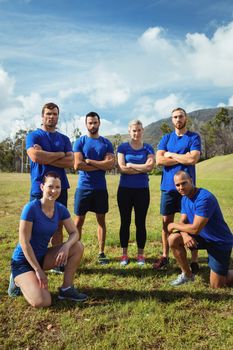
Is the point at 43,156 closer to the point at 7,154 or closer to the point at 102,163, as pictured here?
the point at 102,163

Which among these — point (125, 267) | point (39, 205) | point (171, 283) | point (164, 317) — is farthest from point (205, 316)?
point (39, 205)

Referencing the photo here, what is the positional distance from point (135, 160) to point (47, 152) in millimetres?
1611

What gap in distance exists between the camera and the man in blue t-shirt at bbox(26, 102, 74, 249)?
5672mm

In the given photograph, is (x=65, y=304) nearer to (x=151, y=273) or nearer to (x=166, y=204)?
(x=151, y=273)

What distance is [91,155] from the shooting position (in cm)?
644

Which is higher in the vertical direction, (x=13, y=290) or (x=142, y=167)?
(x=142, y=167)

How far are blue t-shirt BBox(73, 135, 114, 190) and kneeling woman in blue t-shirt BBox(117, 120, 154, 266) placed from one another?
346mm

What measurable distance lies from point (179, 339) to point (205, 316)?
71 centimetres

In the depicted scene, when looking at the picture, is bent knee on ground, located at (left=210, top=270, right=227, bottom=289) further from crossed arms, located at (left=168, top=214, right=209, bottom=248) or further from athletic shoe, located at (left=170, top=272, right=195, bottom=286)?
crossed arms, located at (left=168, top=214, right=209, bottom=248)

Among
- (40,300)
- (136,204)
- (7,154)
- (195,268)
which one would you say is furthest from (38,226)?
(7,154)

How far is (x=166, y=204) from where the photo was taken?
6.32 metres

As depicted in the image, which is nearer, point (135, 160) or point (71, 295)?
point (71, 295)

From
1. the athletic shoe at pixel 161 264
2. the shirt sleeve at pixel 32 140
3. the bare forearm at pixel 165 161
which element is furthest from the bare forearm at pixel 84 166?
the athletic shoe at pixel 161 264

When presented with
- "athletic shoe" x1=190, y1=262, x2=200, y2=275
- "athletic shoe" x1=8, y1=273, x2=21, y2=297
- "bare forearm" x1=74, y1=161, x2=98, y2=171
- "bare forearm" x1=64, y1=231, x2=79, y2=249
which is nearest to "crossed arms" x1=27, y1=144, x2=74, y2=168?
"bare forearm" x1=74, y1=161, x2=98, y2=171
